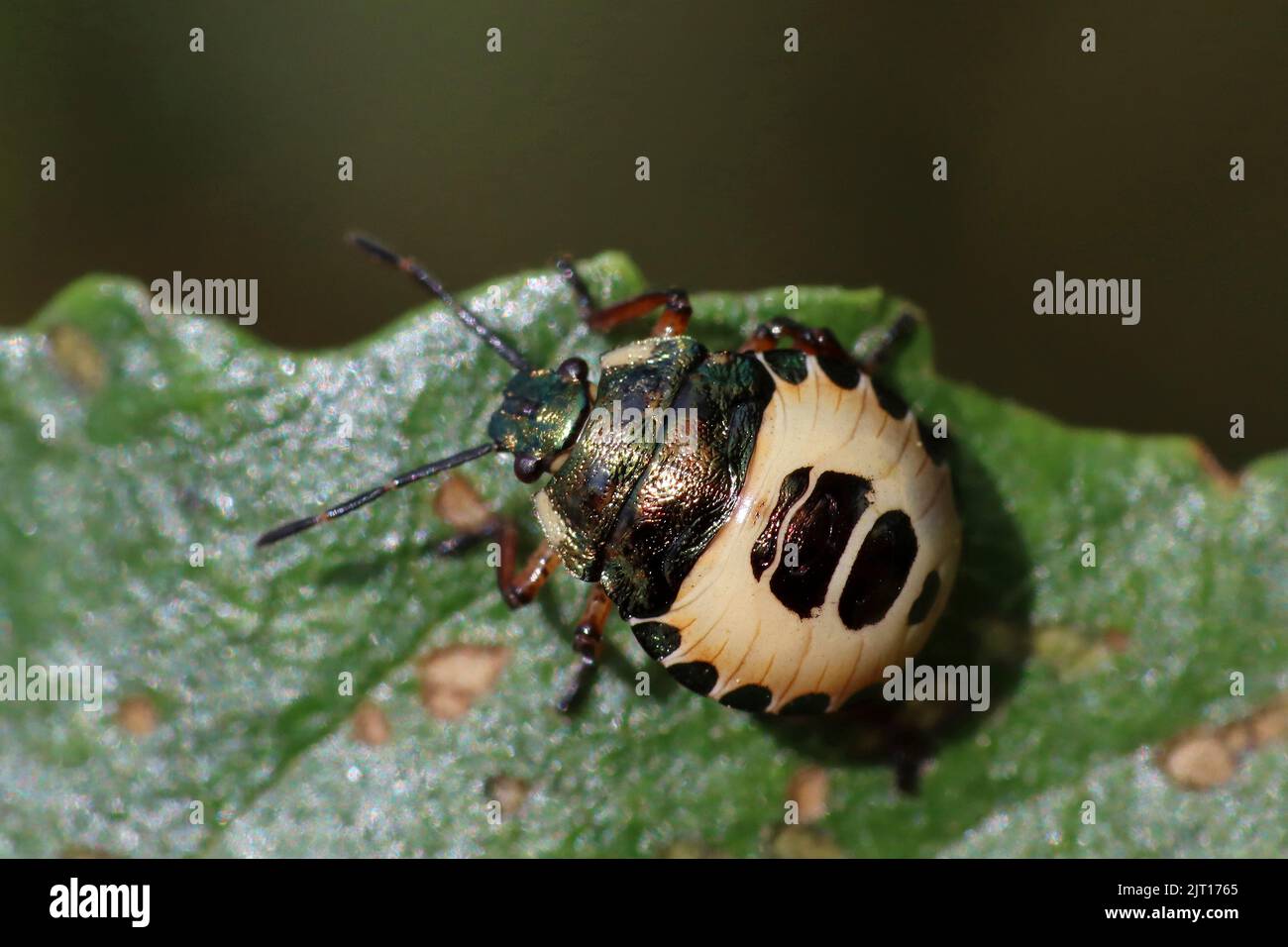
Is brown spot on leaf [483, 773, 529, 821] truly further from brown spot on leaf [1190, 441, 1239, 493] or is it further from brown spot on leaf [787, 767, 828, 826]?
brown spot on leaf [1190, 441, 1239, 493]

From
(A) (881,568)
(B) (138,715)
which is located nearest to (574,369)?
(A) (881,568)

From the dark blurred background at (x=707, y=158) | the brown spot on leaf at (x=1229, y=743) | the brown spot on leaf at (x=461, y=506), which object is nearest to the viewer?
the brown spot on leaf at (x=1229, y=743)

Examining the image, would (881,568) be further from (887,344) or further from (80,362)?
(80,362)

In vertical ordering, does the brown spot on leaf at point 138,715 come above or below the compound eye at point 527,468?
below

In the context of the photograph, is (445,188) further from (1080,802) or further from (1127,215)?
(1080,802)

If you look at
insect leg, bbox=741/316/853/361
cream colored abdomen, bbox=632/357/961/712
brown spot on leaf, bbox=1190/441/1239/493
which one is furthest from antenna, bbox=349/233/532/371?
brown spot on leaf, bbox=1190/441/1239/493

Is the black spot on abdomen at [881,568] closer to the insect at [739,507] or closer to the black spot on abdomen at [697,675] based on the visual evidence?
the insect at [739,507]

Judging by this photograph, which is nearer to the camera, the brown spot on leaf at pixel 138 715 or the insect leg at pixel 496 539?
the brown spot on leaf at pixel 138 715

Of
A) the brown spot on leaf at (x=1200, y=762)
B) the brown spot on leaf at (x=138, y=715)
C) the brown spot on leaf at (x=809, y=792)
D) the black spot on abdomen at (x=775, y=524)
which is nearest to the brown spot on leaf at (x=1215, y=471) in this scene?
the brown spot on leaf at (x=1200, y=762)
